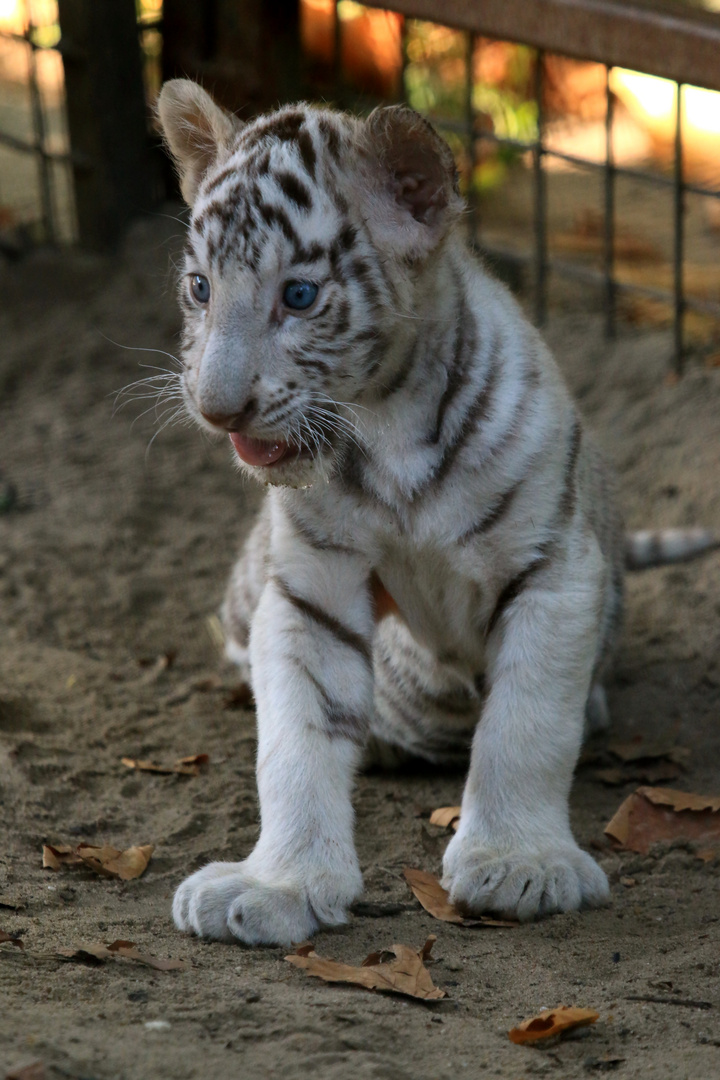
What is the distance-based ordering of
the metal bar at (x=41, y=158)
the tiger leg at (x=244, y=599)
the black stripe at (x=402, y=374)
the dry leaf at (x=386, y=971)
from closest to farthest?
1. the dry leaf at (x=386, y=971)
2. the black stripe at (x=402, y=374)
3. the tiger leg at (x=244, y=599)
4. the metal bar at (x=41, y=158)

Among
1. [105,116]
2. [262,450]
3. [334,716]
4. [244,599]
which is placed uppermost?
[105,116]

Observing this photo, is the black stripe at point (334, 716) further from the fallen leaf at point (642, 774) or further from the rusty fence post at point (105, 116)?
the rusty fence post at point (105, 116)

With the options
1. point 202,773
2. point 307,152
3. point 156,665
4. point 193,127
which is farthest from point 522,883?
point 156,665

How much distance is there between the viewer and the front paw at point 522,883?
2.76 metres

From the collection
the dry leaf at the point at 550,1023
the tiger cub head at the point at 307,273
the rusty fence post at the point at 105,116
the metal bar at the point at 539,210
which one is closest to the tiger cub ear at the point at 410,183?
the tiger cub head at the point at 307,273

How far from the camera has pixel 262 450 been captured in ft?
9.12

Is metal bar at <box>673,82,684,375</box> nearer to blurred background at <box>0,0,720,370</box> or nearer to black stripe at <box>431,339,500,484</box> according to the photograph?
blurred background at <box>0,0,720,370</box>

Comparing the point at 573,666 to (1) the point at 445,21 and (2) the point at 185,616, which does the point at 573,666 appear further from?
(1) the point at 445,21

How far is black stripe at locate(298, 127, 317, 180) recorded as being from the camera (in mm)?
2758

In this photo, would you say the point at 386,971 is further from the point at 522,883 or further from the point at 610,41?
the point at 610,41

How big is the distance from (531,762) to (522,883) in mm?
250

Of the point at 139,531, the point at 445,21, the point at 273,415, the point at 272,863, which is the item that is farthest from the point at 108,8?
the point at 272,863

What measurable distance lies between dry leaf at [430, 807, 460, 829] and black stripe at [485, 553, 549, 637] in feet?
1.78

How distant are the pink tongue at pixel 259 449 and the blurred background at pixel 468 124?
224 cm
